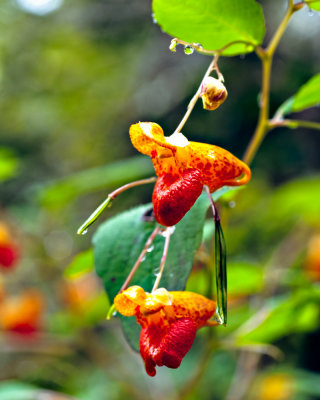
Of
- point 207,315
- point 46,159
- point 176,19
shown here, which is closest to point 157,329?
point 207,315

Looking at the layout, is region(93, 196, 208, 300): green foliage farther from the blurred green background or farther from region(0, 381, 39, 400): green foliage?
region(0, 381, 39, 400): green foliage

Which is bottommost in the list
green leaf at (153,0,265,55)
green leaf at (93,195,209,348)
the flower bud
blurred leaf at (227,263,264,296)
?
blurred leaf at (227,263,264,296)

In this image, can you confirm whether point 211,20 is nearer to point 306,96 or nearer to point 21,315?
point 306,96

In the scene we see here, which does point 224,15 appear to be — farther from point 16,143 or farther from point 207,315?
point 16,143

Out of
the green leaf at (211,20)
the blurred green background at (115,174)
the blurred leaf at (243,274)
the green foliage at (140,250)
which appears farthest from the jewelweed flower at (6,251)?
the green leaf at (211,20)

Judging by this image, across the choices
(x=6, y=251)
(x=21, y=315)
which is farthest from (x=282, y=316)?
(x=21, y=315)

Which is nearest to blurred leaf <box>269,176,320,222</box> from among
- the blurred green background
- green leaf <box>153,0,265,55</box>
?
the blurred green background
